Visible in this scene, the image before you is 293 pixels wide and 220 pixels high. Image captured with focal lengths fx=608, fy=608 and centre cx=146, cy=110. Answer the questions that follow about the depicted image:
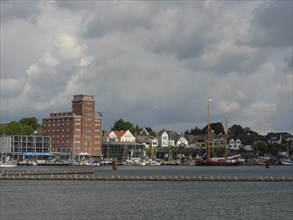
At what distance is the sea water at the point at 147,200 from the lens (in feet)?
232

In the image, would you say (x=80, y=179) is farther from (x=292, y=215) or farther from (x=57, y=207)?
(x=292, y=215)

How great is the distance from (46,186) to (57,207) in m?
39.0

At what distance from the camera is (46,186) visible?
379 feet

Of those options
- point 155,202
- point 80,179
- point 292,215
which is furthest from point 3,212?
point 80,179

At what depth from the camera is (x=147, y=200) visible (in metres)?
87.8

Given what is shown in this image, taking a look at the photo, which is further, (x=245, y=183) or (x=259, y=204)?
(x=245, y=183)

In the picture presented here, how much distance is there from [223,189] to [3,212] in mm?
46122

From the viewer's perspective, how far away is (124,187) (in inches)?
4515

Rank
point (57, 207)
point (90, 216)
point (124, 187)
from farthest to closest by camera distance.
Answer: point (124, 187) → point (57, 207) → point (90, 216)

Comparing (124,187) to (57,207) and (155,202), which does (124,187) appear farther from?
(57,207)

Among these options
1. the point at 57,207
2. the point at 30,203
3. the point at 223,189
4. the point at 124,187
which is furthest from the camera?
the point at 124,187

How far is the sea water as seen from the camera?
70562 millimetres

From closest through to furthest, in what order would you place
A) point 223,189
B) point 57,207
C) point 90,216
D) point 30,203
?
point 90,216 → point 57,207 → point 30,203 → point 223,189

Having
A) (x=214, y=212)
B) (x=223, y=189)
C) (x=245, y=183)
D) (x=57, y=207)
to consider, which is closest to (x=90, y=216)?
(x=57, y=207)
